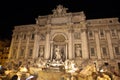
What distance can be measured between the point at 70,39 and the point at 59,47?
3.82 m

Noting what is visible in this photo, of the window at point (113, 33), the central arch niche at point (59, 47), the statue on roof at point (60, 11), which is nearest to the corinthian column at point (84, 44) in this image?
the central arch niche at point (59, 47)

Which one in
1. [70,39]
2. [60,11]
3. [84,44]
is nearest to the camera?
[84,44]

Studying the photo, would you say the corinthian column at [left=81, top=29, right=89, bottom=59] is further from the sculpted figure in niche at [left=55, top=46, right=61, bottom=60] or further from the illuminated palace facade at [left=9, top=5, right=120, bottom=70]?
the sculpted figure in niche at [left=55, top=46, right=61, bottom=60]

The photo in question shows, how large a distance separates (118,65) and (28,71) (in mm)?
19327

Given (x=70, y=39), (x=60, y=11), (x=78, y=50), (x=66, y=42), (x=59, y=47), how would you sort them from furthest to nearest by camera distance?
(x=60, y=11), (x=59, y=47), (x=66, y=42), (x=70, y=39), (x=78, y=50)

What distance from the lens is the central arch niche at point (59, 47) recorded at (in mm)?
31969

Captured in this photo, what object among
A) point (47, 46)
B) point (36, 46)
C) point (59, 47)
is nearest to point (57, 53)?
point (59, 47)

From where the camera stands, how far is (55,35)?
1357 inches

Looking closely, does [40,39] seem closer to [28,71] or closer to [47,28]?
[47,28]

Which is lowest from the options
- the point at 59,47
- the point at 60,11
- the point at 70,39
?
the point at 59,47

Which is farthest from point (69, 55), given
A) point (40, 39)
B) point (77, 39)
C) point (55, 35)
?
point (40, 39)

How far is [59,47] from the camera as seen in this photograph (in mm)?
34406

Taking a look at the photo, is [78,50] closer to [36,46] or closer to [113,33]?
[113,33]

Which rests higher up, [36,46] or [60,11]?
[60,11]
